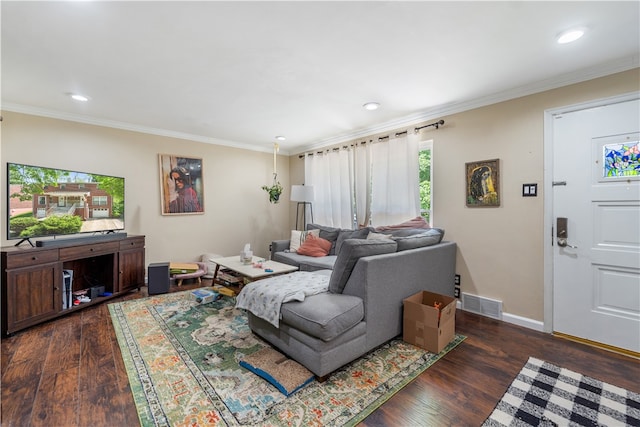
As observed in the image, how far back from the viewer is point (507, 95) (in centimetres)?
286

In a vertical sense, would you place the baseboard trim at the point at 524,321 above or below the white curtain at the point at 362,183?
below

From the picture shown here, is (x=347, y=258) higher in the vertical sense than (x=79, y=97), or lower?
lower

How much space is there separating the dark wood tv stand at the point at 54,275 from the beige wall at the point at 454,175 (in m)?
0.58

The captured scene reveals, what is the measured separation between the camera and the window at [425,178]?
365 centimetres

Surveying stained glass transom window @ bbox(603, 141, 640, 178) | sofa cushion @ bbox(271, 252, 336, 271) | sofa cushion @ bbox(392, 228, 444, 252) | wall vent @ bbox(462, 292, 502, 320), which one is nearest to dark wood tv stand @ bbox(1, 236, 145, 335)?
sofa cushion @ bbox(271, 252, 336, 271)

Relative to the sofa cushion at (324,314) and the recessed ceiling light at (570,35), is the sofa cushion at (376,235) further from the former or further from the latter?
the recessed ceiling light at (570,35)

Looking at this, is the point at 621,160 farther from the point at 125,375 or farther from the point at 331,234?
the point at 125,375

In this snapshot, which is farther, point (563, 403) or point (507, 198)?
point (507, 198)

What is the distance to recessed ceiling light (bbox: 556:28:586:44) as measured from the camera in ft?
6.20

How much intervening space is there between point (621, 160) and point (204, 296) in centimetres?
428

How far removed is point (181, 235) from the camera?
14.7 feet

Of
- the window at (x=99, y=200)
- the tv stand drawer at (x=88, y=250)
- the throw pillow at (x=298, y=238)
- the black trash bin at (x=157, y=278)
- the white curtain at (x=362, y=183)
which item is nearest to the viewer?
the tv stand drawer at (x=88, y=250)

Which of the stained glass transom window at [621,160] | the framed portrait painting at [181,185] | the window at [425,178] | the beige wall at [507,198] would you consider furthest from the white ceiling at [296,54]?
the framed portrait painting at [181,185]

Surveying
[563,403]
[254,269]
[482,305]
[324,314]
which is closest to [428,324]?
[563,403]
